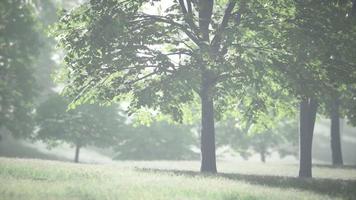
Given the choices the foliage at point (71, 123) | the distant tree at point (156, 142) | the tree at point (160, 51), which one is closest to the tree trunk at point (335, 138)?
the tree at point (160, 51)

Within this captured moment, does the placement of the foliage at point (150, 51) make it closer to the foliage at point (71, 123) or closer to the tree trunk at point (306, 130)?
the tree trunk at point (306, 130)

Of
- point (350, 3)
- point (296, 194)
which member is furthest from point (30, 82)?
point (296, 194)

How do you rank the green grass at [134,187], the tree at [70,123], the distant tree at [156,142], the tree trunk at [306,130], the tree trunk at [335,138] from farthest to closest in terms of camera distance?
the distant tree at [156,142]
the tree at [70,123]
the tree trunk at [335,138]
the tree trunk at [306,130]
the green grass at [134,187]

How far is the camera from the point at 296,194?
14.1 metres

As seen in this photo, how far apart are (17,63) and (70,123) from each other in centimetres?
724

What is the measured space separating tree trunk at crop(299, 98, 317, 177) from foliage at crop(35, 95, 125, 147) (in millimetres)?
18946

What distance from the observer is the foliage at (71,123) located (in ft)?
114

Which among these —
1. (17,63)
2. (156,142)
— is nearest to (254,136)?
(156,142)

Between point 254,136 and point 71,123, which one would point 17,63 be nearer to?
point 71,123

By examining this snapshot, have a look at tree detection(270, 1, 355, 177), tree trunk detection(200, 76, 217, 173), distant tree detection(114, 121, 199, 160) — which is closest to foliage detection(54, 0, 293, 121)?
tree detection(270, 1, 355, 177)

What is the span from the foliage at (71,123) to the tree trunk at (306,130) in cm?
1895

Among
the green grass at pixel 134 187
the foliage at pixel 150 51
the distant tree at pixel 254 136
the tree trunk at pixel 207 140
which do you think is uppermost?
the foliage at pixel 150 51

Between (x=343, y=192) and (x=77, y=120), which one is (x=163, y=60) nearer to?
(x=343, y=192)

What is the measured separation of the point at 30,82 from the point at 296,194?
29380mm
